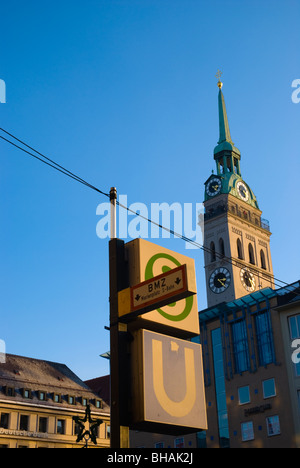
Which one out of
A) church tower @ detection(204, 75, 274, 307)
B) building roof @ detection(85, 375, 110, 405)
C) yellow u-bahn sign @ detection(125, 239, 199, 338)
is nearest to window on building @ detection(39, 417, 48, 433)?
building roof @ detection(85, 375, 110, 405)

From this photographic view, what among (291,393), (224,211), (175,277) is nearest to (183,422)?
(175,277)

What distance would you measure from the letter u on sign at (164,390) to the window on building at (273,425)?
40.8m

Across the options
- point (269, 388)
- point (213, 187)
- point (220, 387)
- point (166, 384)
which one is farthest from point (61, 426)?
point (166, 384)

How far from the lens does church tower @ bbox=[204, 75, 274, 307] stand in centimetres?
9000

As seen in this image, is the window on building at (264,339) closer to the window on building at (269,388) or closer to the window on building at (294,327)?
the window on building at (269,388)

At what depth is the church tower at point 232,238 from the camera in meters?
90.0

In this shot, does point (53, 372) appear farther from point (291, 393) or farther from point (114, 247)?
point (114, 247)

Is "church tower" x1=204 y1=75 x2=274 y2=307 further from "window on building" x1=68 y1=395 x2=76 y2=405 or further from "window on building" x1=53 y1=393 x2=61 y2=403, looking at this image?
"window on building" x1=53 y1=393 x2=61 y2=403

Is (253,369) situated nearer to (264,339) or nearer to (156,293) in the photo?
(264,339)

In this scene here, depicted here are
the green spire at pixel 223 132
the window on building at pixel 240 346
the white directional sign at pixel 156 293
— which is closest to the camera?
the white directional sign at pixel 156 293

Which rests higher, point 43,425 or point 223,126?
point 223,126

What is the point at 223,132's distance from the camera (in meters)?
114

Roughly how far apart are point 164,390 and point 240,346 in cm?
4631

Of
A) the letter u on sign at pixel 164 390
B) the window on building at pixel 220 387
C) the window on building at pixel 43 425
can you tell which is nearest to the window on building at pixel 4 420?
the window on building at pixel 43 425
